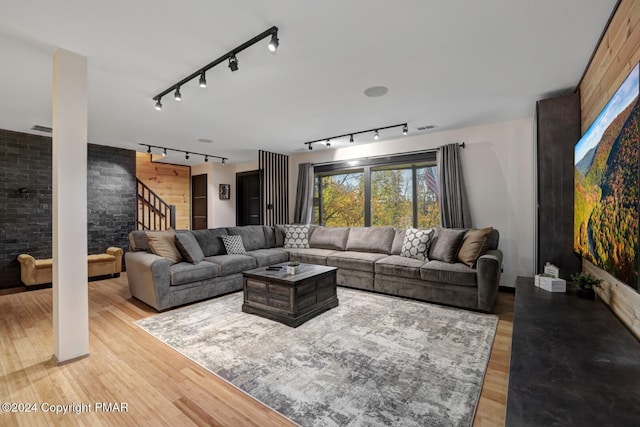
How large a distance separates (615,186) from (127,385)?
3.26 m

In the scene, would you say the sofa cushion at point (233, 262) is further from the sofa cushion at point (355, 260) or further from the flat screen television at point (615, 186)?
the flat screen television at point (615, 186)

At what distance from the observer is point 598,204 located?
6.23ft

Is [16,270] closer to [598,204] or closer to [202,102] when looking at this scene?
[202,102]

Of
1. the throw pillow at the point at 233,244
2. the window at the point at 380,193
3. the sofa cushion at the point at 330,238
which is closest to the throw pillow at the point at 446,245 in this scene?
the window at the point at 380,193

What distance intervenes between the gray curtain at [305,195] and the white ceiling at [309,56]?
2.27m

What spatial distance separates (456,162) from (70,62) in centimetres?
465

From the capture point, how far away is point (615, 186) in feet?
5.22

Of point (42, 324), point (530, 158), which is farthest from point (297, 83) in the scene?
point (42, 324)

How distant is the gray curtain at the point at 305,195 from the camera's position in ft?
20.5

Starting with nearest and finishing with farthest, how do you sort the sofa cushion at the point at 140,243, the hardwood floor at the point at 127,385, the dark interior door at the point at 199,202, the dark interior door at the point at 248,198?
the hardwood floor at the point at 127,385, the sofa cushion at the point at 140,243, the dark interior door at the point at 248,198, the dark interior door at the point at 199,202

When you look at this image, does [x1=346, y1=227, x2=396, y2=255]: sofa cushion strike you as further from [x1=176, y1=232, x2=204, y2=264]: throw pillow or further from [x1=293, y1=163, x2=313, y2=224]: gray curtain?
[x1=176, y1=232, x2=204, y2=264]: throw pillow

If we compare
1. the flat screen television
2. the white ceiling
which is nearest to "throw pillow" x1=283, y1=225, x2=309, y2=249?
the white ceiling

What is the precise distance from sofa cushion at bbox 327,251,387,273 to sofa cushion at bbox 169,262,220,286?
1750 millimetres

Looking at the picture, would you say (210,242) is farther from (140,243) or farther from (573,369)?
(573,369)
